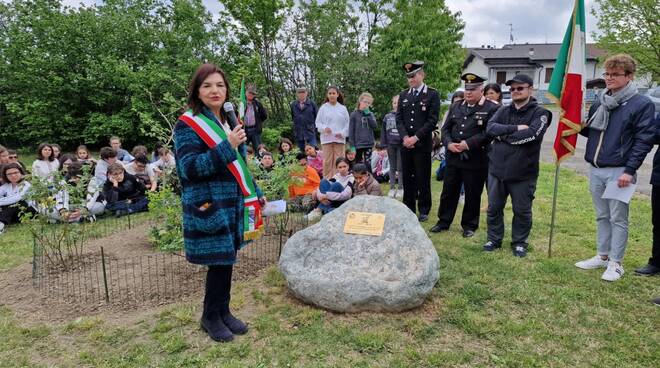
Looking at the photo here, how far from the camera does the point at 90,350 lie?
3.08 meters

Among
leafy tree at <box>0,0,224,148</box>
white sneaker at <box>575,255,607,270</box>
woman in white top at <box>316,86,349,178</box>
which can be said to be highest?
leafy tree at <box>0,0,224,148</box>

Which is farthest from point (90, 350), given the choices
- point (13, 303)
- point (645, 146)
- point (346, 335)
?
point (645, 146)

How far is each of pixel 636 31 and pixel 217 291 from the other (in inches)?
1095

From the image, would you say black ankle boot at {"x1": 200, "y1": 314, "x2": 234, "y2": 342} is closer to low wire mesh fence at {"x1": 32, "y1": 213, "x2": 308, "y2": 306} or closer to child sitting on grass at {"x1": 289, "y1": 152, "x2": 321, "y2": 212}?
low wire mesh fence at {"x1": 32, "y1": 213, "x2": 308, "y2": 306}

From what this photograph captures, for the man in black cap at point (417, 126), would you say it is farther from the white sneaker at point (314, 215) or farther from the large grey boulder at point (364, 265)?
the large grey boulder at point (364, 265)

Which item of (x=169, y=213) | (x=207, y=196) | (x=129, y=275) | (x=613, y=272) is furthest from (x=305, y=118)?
(x=207, y=196)

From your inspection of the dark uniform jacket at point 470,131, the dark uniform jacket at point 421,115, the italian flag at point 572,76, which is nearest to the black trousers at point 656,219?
the italian flag at point 572,76

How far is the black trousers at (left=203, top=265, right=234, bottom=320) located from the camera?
2.95 meters

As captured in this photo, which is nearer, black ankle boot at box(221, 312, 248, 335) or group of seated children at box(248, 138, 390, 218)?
black ankle boot at box(221, 312, 248, 335)

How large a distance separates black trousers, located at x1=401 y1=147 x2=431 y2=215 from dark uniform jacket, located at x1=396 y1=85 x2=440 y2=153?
0.44 feet

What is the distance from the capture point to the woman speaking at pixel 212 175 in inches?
104

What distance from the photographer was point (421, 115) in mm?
5629

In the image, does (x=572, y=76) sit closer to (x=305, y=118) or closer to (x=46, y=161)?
(x=305, y=118)

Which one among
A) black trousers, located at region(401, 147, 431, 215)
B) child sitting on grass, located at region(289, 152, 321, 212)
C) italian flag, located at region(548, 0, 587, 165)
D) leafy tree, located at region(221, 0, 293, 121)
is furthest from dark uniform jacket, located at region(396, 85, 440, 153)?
leafy tree, located at region(221, 0, 293, 121)
